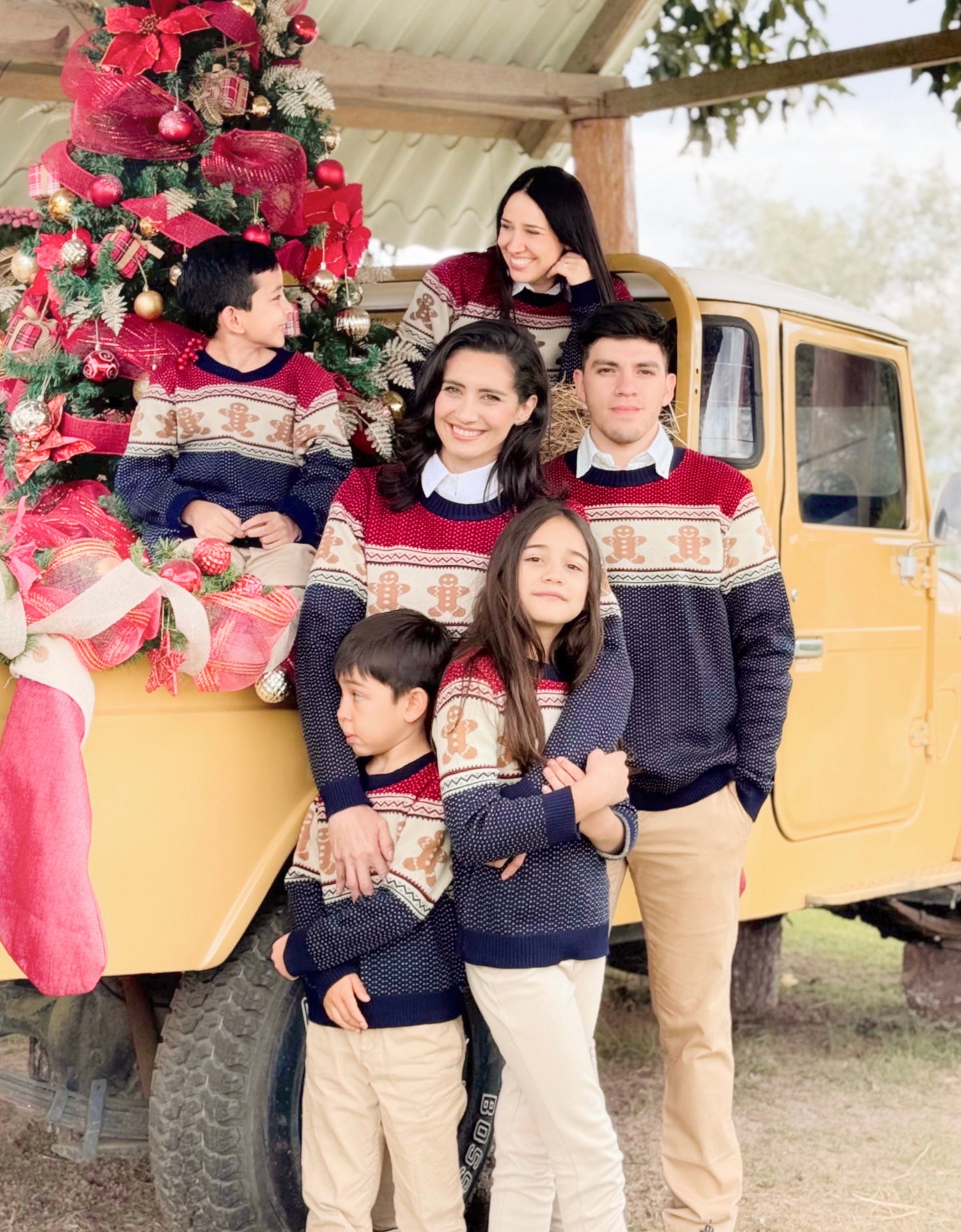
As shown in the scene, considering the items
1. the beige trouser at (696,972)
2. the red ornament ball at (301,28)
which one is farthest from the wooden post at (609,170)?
the beige trouser at (696,972)

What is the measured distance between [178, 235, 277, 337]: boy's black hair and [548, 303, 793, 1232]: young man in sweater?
0.75m

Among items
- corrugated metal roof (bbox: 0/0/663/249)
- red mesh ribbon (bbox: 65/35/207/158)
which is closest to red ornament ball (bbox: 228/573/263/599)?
red mesh ribbon (bbox: 65/35/207/158)

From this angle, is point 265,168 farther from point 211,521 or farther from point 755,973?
point 755,973

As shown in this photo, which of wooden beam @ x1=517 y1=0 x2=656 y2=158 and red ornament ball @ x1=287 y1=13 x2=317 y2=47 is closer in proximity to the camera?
red ornament ball @ x1=287 y1=13 x2=317 y2=47

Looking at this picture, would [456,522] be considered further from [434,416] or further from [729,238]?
[729,238]

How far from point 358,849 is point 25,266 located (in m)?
1.83

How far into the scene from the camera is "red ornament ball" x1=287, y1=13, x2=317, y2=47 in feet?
12.3

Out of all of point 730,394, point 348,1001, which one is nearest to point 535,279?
point 730,394

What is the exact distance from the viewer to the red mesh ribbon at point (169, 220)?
3471mm

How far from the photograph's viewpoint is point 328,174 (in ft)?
12.6

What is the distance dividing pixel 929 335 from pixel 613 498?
2279cm

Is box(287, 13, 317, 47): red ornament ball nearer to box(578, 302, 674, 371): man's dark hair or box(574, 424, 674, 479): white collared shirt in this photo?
box(578, 302, 674, 371): man's dark hair

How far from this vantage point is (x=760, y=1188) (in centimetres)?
384

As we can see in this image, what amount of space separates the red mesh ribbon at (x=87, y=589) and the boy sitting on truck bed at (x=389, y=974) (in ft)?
1.22
